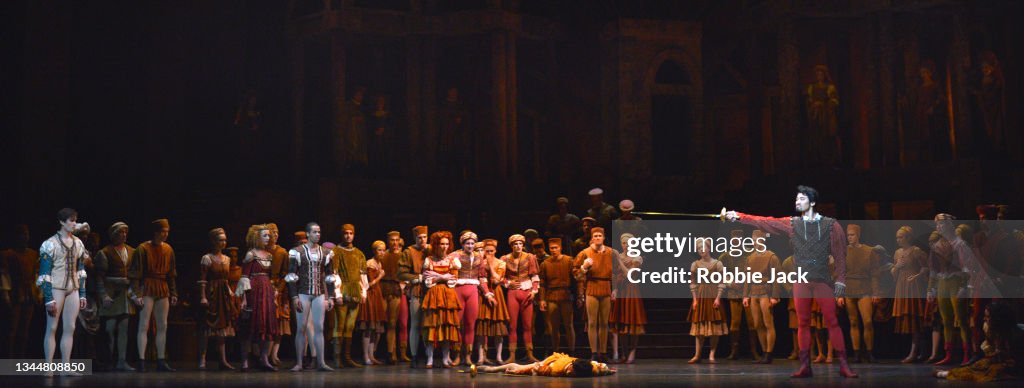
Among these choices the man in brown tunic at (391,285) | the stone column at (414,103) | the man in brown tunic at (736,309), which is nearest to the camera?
the man in brown tunic at (391,285)

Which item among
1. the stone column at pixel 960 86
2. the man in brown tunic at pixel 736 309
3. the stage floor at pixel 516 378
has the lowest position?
the stage floor at pixel 516 378

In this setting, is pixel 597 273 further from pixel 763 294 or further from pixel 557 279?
pixel 763 294

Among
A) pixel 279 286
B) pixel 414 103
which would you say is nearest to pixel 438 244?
pixel 279 286

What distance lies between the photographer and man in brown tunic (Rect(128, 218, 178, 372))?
41.4ft

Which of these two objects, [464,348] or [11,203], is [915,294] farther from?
[11,203]

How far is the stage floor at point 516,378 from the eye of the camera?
10.4 meters

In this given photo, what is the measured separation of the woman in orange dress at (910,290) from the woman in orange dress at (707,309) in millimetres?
1955

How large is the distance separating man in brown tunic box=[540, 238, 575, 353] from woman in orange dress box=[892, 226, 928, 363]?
3.69 meters

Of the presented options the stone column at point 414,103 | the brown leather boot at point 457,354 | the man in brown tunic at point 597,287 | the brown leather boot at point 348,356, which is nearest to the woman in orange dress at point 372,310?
the brown leather boot at point 348,356

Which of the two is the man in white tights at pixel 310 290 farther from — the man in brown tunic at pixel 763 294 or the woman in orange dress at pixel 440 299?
the man in brown tunic at pixel 763 294

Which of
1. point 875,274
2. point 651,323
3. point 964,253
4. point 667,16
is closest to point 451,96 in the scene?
point 667,16

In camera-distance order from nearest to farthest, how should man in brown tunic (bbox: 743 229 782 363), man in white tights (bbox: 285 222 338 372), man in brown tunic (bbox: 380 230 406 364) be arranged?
man in white tights (bbox: 285 222 338 372), man in brown tunic (bbox: 743 229 782 363), man in brown tunic (bbox: 380 230 406 364)

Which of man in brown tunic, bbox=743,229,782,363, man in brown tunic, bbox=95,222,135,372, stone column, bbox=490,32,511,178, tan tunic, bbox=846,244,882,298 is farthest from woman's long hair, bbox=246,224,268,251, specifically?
stone column, bbox=490,32,511,178

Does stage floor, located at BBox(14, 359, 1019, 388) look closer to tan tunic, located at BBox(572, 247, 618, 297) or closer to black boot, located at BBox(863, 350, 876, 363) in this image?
black boot, located at BBox(863, 350, 876, 363)
